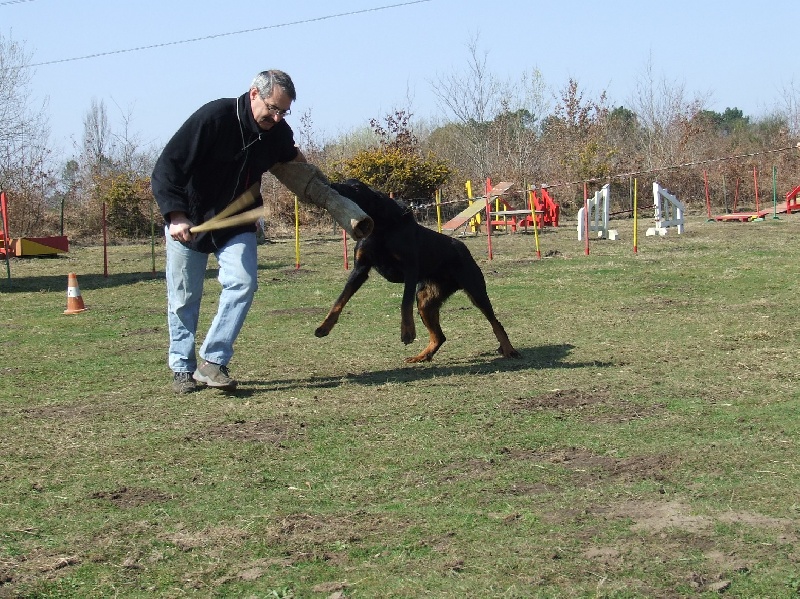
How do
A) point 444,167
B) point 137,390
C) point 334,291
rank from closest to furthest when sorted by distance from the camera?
point 137,390 → point 334,291 → point 444,167

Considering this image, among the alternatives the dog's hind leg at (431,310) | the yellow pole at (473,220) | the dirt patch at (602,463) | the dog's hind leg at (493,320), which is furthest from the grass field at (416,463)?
the yellow pole at (473,220)

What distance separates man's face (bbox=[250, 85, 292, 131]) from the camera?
553 centimetres

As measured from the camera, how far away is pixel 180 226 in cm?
555

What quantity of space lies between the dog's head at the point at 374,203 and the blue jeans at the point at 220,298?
0.91 m

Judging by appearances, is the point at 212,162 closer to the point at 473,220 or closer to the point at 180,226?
the point at 180,226

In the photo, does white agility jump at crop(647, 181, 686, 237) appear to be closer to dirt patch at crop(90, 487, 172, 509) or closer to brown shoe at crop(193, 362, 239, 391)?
brown shoe at crop(193, 362, 239, 391)

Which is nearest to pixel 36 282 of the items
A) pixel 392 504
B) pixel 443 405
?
pixel 443 405

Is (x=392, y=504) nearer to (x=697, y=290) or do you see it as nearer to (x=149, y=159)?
(x=697, y=290)

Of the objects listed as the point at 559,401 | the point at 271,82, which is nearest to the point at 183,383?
the point at 271,82

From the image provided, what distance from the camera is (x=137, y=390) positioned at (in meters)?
6.17

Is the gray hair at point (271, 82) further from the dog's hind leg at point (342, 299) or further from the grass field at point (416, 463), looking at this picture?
the grass field at point (416, 463)

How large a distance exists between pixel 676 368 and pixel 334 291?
6449 mm

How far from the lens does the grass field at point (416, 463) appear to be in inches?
120

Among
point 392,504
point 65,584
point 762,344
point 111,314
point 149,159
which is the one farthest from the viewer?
point 149,159
